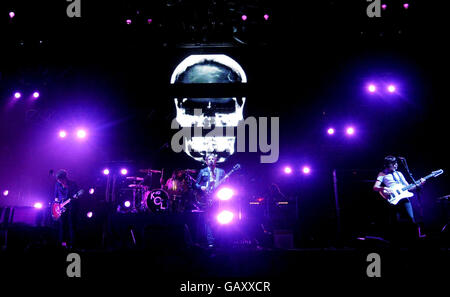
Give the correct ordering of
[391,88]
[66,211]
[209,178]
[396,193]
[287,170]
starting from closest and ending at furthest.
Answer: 1. [396,193]
2. [209,178]
3. [66,211]
4. [391,88]
5. [287,170]

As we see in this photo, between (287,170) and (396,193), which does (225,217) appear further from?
(396,193)

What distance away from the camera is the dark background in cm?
559

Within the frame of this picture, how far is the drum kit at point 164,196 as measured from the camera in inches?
277

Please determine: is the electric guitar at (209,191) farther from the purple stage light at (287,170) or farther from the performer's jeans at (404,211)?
the performer's jeans at (404,211)

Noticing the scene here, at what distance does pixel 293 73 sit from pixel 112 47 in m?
3.57

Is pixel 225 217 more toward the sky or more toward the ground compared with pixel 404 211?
Answer: more toward the ground

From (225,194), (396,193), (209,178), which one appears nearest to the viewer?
(396,193)

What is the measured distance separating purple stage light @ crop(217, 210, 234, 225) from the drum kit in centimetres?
150

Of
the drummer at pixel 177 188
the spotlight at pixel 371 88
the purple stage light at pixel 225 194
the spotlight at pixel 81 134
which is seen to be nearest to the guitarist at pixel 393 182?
the spotlight at pixel 371 88

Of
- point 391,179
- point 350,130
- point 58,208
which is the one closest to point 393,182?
point 391,179

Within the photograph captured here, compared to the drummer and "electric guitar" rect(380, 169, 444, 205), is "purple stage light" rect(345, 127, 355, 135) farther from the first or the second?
the drummer

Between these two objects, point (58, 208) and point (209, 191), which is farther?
point (58, 208)

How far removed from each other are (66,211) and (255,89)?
4.40 meters

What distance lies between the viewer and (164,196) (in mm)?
7152
